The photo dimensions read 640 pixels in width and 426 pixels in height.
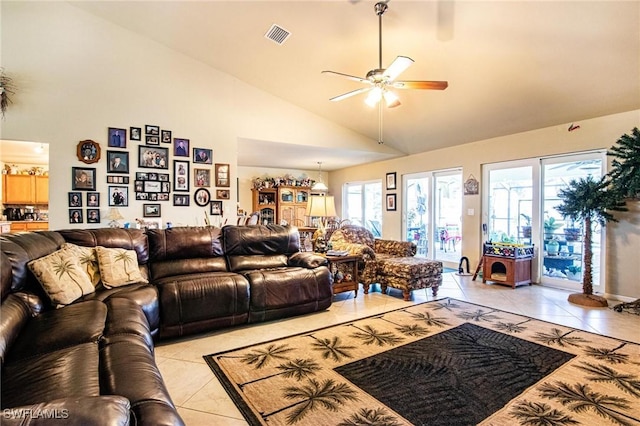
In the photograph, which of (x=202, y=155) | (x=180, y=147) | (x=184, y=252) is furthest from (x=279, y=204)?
(x=184, y=252)

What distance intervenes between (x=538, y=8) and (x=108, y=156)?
5.27 meters

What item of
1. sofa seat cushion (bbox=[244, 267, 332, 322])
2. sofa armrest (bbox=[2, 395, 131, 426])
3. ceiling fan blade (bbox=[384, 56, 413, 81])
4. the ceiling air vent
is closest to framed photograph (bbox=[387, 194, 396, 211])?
sofa seat cushion (bbox=[244, 267, 332, 322])

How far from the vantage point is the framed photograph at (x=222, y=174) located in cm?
535

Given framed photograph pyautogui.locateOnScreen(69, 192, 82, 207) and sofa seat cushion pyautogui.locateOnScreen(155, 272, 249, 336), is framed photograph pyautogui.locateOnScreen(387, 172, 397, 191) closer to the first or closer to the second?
sofa seat cushion pyautogui.locateOnScreen(155, 272, 249, 336)

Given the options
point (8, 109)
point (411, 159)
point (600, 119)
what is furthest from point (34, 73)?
point (600, 119)

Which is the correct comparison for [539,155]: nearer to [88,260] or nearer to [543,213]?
[543,213]

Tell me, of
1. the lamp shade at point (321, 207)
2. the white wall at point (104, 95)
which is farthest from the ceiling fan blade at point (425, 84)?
the white wall at point (104, 95)

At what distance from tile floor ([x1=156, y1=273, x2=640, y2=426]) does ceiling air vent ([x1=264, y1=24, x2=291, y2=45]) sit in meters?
3.31

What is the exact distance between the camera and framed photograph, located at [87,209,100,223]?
14.9ft

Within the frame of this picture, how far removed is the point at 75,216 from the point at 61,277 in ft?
8.68

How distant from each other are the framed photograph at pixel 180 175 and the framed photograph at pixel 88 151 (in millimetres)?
986

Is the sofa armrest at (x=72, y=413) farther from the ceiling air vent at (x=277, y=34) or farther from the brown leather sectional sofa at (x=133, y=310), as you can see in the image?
the ceiling air vent at (x=277, y=34)

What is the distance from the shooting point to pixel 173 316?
9.19ft

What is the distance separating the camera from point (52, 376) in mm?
1310
